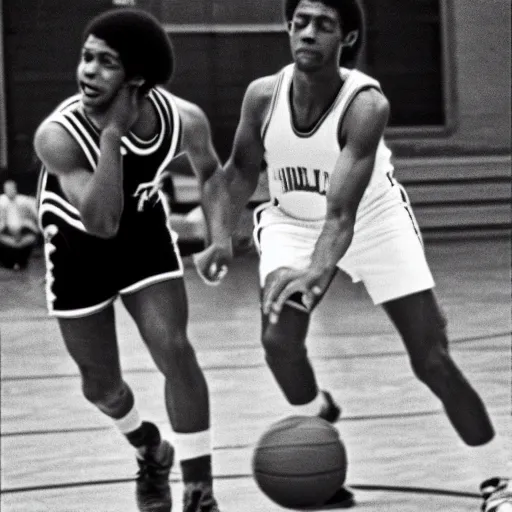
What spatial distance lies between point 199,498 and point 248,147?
1237mm

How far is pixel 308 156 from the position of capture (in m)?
4.69

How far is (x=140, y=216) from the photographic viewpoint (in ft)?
15.6

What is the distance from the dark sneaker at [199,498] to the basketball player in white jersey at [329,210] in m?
0.43

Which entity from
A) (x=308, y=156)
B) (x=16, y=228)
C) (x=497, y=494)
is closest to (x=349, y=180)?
(x=308, y=156)

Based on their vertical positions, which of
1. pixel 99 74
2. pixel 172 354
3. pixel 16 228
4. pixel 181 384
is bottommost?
pixel 16 228

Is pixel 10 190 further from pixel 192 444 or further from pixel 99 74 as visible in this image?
pixel 192 444

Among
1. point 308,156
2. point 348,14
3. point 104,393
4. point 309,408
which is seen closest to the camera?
point 348,14

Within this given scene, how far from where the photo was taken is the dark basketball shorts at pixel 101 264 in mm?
4684

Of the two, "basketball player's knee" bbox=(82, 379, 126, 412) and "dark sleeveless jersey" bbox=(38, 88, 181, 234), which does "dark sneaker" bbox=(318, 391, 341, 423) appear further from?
"dark sleeveless jersey" bbox=(38, 88, 181, 234)

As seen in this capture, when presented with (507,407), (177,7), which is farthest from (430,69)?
(507,407)

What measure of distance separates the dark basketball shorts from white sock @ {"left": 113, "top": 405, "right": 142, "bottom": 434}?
0.50 meters

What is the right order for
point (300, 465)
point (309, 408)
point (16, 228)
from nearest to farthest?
point (300, 465), point (309, 408), point (16, 228)

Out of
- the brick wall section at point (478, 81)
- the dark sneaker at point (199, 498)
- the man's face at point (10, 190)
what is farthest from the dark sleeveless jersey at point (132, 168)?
the brick wall section at point (478, 81)

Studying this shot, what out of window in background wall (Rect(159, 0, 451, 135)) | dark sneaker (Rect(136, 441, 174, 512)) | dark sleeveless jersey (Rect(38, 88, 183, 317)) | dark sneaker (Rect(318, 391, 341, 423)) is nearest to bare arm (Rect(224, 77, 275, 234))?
dark sleeveless jersey (Rect(38, 88, 183, 317))
